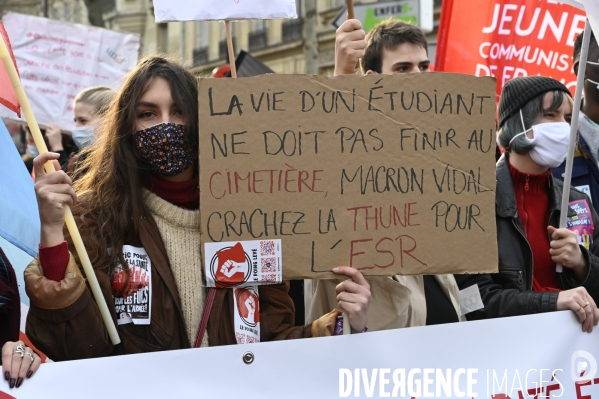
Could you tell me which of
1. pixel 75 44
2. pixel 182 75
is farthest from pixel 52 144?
pixel 182 75

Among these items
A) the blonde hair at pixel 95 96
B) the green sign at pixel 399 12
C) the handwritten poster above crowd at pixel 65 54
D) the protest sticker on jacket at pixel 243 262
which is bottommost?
the protest sticker on jacket at pixel 243 262

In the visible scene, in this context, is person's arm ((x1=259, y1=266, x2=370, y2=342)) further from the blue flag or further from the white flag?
the white flag

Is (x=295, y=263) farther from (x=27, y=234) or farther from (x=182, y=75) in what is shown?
(x=27, y=234)

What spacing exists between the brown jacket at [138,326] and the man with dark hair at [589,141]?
192 cm

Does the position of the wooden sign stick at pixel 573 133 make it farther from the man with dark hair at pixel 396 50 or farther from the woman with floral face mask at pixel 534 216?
the man with dark hair at pixel 396 50

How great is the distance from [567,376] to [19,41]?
569 centimetres

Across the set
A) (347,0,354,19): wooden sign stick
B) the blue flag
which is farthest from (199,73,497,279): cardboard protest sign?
the blue flag

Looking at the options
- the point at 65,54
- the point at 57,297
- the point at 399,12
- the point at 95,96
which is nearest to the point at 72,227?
the point at 57,297

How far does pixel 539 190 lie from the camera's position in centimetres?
374

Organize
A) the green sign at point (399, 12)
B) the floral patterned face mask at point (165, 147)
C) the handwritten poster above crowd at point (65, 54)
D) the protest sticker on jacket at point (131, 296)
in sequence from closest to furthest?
the protest sticker on jacket at point (131, 296) < the floral patterned face mask at point (165, 147) < the handwritten poster above crowd at point (65, 54) < the green sign at point (399, 12)

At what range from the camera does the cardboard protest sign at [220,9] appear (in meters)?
2.94

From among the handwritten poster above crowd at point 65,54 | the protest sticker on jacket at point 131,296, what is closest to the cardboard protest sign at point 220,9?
the protest sticker on jacket at point 131,296

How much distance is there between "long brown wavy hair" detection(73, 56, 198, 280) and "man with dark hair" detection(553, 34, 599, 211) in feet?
6.93

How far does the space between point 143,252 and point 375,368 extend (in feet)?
2.51
